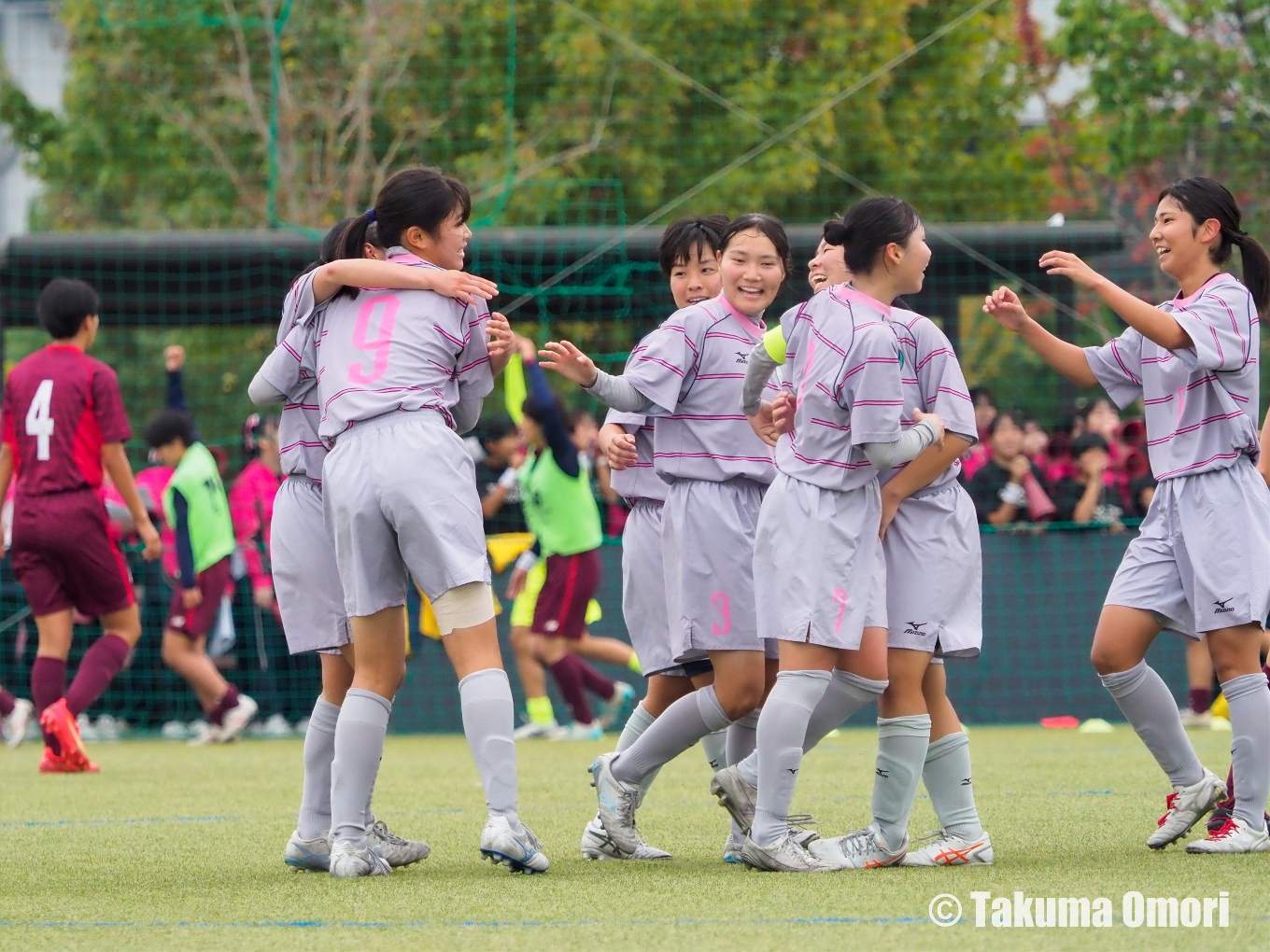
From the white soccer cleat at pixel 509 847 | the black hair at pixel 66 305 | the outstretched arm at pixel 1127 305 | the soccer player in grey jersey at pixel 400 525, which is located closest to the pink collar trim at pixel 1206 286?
the outstretched arm at pixel 1127 305

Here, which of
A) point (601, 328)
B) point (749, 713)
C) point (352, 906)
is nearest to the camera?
point (352, 906)

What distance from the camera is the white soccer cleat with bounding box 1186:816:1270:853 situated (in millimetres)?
4742

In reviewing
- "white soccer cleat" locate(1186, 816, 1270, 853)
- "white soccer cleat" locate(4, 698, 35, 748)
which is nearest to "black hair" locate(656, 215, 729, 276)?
"white soccer cleat" locate(1186, 816, 1270, 853)

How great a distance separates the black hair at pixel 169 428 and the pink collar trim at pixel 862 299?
6.90 meters

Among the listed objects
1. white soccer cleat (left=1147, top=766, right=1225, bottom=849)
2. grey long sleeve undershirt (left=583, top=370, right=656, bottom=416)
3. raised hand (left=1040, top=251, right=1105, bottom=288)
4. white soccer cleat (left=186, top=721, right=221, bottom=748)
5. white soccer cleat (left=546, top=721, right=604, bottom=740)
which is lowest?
white soccer cleat (left=186, top=721, right=221, bottom=748)

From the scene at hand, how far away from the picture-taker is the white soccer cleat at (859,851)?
4559mm

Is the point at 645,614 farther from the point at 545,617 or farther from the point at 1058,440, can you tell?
the point at 1058,440

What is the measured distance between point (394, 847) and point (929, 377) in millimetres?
1955

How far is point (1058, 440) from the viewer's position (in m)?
12.7

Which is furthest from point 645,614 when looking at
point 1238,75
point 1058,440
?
point 1238,75

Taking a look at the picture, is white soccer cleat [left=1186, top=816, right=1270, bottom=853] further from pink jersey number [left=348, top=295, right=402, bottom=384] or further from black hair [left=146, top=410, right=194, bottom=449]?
black hair [left=146, top=410, right=194, bottom=449]

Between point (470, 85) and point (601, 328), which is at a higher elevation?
point (470, 85)

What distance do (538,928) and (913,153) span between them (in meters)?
15.3

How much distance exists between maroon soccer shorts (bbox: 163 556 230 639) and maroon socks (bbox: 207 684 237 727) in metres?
0.42
